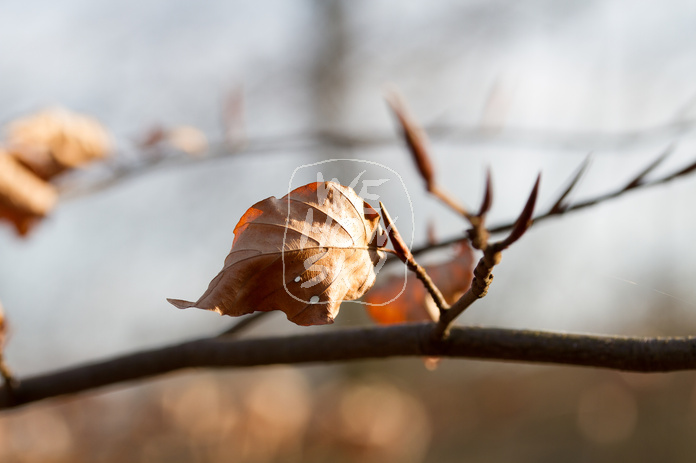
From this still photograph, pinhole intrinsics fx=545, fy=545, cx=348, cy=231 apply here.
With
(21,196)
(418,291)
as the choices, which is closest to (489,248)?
(418,291)

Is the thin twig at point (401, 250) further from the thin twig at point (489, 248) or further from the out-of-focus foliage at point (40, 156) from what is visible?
the out-of-focus foliage at point (40, 156)

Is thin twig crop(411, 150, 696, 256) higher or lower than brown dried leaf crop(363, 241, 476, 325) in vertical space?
higher

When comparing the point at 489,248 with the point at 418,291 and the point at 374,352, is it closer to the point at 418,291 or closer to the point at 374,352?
the point at 374,352

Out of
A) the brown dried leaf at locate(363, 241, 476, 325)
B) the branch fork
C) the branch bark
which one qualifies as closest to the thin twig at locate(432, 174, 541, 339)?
the branch fork

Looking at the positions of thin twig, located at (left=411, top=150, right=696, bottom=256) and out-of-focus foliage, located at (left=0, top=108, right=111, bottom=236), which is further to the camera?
out-of-focus foliage, located at (left=0, top=108, right=111, bottom=236)

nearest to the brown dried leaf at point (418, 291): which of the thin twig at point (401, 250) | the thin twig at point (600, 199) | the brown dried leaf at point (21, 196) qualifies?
the thin twig at point (600, 199)

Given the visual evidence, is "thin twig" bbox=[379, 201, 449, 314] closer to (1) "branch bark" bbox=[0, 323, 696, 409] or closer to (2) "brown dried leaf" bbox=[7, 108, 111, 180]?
(1) "branch bark" bbox=[0, 323, 696, 409]
